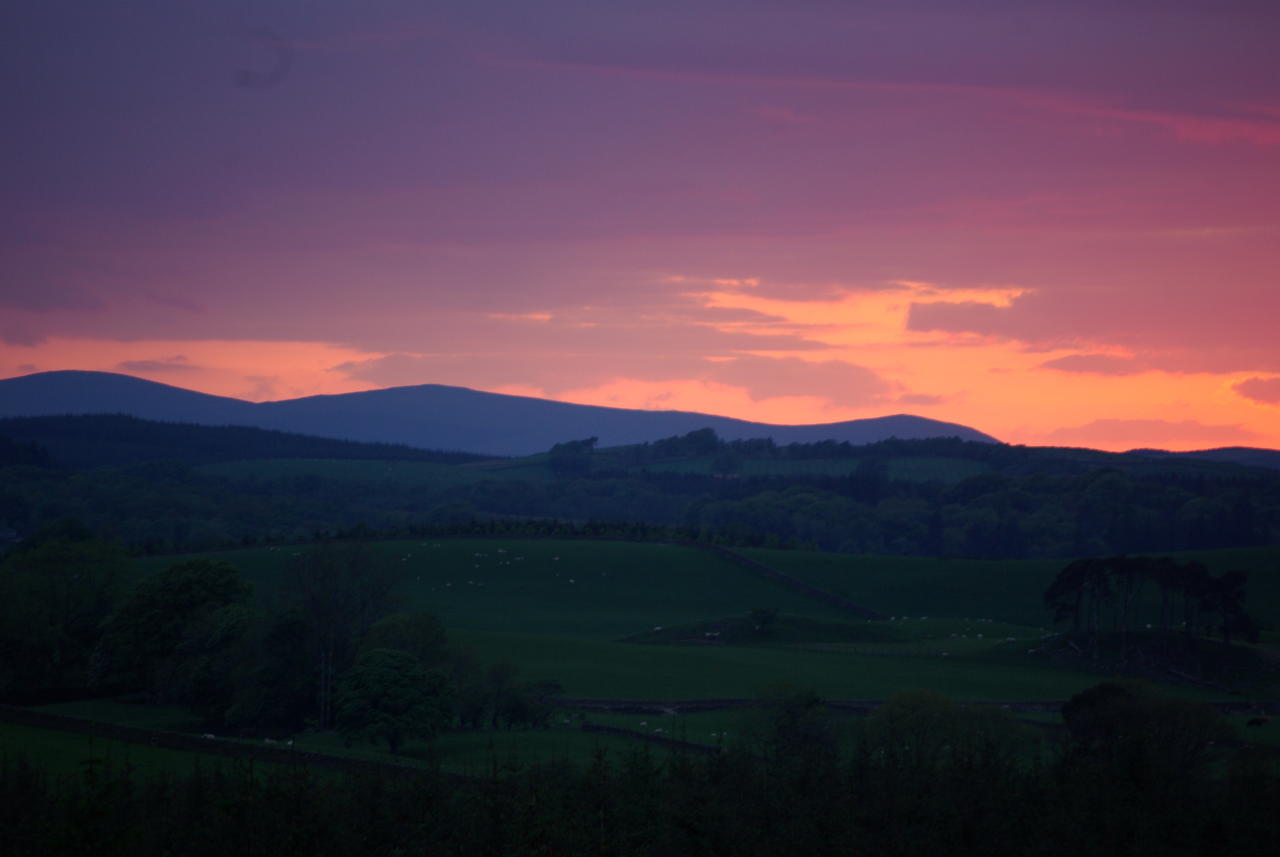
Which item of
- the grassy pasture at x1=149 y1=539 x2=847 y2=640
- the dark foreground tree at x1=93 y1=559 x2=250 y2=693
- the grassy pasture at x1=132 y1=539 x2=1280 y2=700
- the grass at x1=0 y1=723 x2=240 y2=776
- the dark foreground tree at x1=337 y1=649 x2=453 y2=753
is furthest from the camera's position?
the grassy pasture at x1=149 y1=539 x2=847 y2=640

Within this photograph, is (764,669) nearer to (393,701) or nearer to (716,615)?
(393,701)

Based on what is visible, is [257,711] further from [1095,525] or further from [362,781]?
[1095,525]

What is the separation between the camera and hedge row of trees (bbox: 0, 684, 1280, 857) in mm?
24016

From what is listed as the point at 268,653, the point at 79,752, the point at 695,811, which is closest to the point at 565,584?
the point at 268,653

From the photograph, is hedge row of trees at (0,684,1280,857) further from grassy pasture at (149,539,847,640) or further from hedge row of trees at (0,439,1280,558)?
hedge row of trees at (0,439,1280,558)

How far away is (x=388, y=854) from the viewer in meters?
24.7

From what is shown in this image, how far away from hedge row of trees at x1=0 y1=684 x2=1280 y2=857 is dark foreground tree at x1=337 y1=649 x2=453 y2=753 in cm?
1336

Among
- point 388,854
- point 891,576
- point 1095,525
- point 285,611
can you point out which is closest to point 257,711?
point 285,611

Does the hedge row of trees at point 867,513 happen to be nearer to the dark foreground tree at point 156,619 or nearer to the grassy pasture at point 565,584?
the grassy pasture at point 565,584

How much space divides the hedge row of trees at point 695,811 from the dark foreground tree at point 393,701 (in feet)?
43.8

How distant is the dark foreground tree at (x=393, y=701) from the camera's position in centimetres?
4391

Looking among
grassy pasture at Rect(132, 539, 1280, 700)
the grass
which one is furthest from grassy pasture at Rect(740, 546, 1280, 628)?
the grass

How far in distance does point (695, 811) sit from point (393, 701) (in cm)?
2128

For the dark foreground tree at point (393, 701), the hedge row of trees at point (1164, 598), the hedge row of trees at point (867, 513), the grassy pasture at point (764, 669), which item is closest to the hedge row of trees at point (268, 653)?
the dark foreground tree at point (393, 701)
